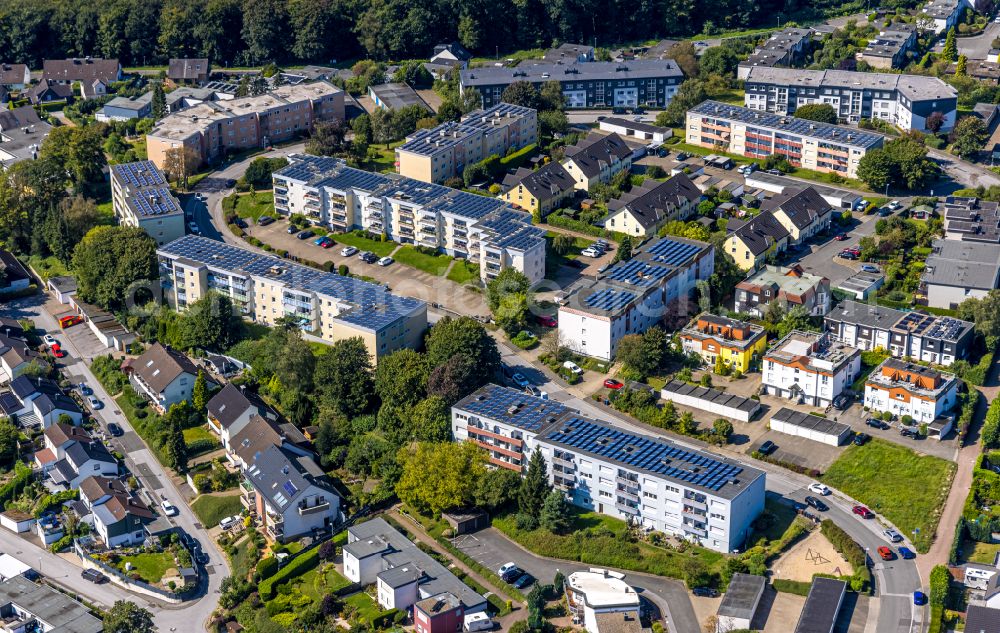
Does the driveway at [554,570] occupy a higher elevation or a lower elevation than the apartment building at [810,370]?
lower

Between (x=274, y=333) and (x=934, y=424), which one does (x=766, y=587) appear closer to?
(x=934, y=424)

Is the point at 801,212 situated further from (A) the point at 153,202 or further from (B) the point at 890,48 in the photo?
(A) the point at 153,202

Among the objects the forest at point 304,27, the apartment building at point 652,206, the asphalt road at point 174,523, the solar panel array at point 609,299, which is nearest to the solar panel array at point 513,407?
the solar panel array at point 609,299

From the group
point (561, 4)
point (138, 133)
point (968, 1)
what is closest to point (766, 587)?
point (138, 133)

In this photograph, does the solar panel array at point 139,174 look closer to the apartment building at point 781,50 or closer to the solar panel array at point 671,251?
the solar panel array at point 671,251

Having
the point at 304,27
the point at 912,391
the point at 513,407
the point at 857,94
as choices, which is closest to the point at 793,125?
the point at 857,94
